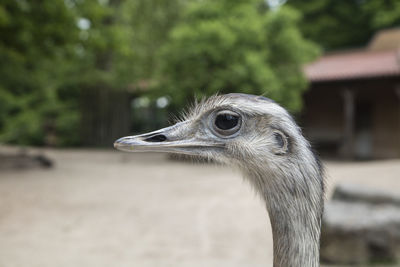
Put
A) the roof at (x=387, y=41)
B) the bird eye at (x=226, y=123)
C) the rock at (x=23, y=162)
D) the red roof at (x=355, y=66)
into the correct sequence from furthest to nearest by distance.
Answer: the roof at (x=387, y=41), the red roof at (x=355, y=66), the rock at (x=23, y=162), the bird eye at (x=226, y=123)

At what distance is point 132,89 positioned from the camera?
17.9 metres

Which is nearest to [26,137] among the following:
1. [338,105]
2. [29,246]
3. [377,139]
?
[338,105]

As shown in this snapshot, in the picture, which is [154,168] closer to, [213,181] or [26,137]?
[213,181]

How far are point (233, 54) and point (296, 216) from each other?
10.5 m

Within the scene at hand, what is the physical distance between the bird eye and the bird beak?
0.17 ft

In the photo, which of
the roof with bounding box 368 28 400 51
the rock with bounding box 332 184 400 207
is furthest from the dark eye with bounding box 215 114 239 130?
the roof with bounding box 368 28 400 51

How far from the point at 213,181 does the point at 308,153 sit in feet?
26.1

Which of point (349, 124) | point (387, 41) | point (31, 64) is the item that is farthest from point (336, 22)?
point (31, 64)

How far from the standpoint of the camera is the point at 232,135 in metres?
1.56

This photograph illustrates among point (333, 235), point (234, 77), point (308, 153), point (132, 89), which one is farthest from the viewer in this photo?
point (132, 89)

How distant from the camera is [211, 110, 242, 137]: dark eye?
60.1 inches

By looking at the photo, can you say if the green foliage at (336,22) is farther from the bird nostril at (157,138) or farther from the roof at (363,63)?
the bird nostril at (157,138)

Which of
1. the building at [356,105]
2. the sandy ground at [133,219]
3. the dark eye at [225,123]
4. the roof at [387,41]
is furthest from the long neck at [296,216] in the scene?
the roof at [387,41]

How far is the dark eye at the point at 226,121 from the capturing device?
5.01 feet
